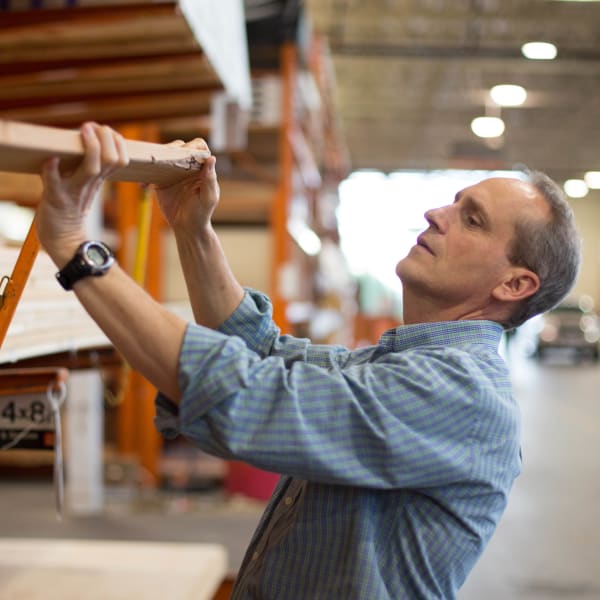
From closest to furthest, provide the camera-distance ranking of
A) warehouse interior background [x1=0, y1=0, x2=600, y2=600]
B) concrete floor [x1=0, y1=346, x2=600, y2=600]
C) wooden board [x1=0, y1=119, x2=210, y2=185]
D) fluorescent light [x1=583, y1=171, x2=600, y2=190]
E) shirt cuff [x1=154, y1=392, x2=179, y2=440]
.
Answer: wooden board [x1=0, y1=119, x2=210, y2=185] < shirt cuff [x1=154, y1=392, x2=179, y2=440] < warehouse interior background [x1=0, y1=0, x2=600, y2=600] < concrete floor [x1=0, y1=346, x2=600, y2=600] < fluorescent light [x1=583, y1=171, x2=600, y2=190]

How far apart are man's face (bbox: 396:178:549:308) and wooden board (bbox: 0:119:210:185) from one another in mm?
542

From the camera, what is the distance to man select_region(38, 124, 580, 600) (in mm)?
1265

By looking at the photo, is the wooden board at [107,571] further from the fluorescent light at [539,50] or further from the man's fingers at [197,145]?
the fluorescent light at [539,50]

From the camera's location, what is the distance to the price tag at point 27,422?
1.74 metres

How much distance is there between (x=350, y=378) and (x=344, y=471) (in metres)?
0.16

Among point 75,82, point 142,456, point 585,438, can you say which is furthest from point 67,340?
point 585,438

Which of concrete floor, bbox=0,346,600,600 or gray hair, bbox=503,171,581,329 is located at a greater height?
gray hair, bbox=503,171,581,329

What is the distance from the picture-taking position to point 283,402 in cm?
131

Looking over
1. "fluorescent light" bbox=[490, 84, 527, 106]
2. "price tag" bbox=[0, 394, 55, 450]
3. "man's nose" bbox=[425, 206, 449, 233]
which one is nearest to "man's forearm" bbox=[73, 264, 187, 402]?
"price tag" bbox=[0, 394, 55, 450]

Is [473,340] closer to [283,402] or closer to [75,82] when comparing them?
[283,402]

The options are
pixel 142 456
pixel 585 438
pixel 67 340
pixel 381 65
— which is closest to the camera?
pixel 67 340

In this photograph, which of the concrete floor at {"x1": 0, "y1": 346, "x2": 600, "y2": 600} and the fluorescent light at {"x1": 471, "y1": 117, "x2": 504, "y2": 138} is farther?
the fluorescent light at {"x1": 471, "y1": 117, "x2": 504, "y2": 138}

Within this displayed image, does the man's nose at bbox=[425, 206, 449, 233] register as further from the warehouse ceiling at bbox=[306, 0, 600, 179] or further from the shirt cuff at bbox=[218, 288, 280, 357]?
the warehouse ceiling at bbox=[306, 0, 600, 179]

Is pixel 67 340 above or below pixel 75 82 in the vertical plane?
below
